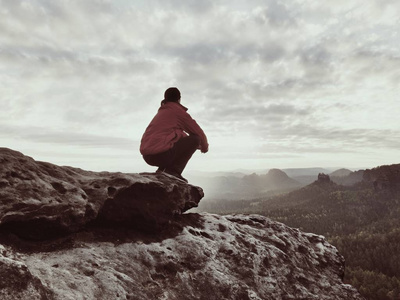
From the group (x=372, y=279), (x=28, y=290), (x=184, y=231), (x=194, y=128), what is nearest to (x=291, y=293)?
(x=184, y=231)

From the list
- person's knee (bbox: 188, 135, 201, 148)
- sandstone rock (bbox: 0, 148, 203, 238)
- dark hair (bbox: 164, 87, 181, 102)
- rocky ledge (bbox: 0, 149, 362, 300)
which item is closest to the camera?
rocky ledge (bbox: 0, 149, 362, 300)

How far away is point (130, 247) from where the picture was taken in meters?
8.52

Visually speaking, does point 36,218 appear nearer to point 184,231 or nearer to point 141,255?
point 141,255

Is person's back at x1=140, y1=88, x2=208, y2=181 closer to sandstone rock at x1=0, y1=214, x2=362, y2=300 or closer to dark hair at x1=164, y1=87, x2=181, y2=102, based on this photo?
dark hair at x1=164, y1=87, x2=181, y2=102

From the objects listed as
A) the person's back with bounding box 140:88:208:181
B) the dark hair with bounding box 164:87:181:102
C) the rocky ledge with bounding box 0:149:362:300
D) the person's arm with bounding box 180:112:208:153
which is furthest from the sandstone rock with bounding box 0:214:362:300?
the dark hair with bounding box 164:87:181:102

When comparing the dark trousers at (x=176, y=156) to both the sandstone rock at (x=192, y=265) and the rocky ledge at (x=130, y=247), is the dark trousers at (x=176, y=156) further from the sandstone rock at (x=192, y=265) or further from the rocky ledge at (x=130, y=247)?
the sandstone rock at (x=192, y=265)

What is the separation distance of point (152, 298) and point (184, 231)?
3593 millimetres

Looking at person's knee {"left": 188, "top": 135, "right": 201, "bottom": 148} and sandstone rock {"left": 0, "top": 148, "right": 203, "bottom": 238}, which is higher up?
person's knee {"left": 188, "top": 135, "right": 201, "bottom": 148}

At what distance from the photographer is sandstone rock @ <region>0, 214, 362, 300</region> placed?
6.41m

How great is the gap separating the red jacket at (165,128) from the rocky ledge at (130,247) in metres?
1.34

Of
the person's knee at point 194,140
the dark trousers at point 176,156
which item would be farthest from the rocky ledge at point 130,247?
the person's knee at point 194,140

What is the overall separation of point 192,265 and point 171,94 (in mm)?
7247

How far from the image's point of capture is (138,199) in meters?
9.91

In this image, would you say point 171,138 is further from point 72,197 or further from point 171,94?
point 72,197
